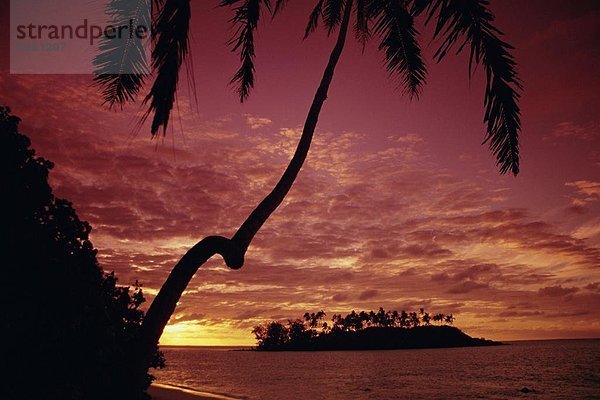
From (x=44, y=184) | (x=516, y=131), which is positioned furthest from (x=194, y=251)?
(x=44, y=184)

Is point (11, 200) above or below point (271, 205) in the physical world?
above

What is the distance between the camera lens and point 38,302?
32.8ft

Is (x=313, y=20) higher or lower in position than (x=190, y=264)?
higher

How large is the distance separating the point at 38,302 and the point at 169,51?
776cm

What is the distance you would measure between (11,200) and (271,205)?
6.97 metres

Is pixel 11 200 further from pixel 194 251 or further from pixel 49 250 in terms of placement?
pixel 194 251

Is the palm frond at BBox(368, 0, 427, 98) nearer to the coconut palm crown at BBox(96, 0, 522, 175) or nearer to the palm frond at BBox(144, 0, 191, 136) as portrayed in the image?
the coconut palm crown at BBox(96, 0, 522, 175)

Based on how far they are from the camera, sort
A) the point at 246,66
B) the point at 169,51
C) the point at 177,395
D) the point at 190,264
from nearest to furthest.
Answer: the point at 169,51, the point at 190,264, the point at 246,66, the point at 177,395

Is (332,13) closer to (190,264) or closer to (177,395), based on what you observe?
(190,264)

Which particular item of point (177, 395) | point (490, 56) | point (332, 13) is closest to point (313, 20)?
point (332, 13)

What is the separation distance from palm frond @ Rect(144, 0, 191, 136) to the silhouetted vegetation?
5.56m

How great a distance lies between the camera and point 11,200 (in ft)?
35.1

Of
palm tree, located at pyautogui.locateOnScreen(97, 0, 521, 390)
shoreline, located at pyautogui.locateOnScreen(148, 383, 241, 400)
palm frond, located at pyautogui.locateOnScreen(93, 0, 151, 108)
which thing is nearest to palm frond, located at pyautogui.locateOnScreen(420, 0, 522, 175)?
palm tree, located at pyautogui.locateOnScreen(97, 0, 521, 390)

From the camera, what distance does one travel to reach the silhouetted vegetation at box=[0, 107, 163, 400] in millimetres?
9352
